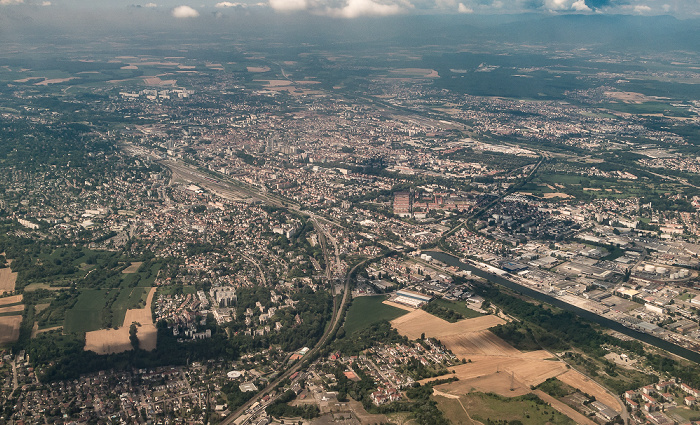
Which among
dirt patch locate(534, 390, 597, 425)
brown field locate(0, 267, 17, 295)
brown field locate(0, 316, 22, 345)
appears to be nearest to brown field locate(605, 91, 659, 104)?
dirt patch locate(534, 390, 597, 425)

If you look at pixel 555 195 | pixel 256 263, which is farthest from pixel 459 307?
pixel 555 195

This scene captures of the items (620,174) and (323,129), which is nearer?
(620,174)

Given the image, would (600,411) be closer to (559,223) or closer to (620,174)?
(559,223)

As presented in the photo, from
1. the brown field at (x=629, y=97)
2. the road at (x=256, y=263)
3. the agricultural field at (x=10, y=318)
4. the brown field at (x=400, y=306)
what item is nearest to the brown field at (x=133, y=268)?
the agricultural field at (x=10, y=318)

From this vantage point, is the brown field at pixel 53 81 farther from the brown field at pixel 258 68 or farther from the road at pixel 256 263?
the road at pixel 256 263

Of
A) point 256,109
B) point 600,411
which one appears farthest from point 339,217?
point 256,109

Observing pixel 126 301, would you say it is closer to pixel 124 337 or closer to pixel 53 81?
pixel 124 337

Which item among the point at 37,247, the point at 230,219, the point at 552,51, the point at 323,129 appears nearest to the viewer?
the point at 37,247
